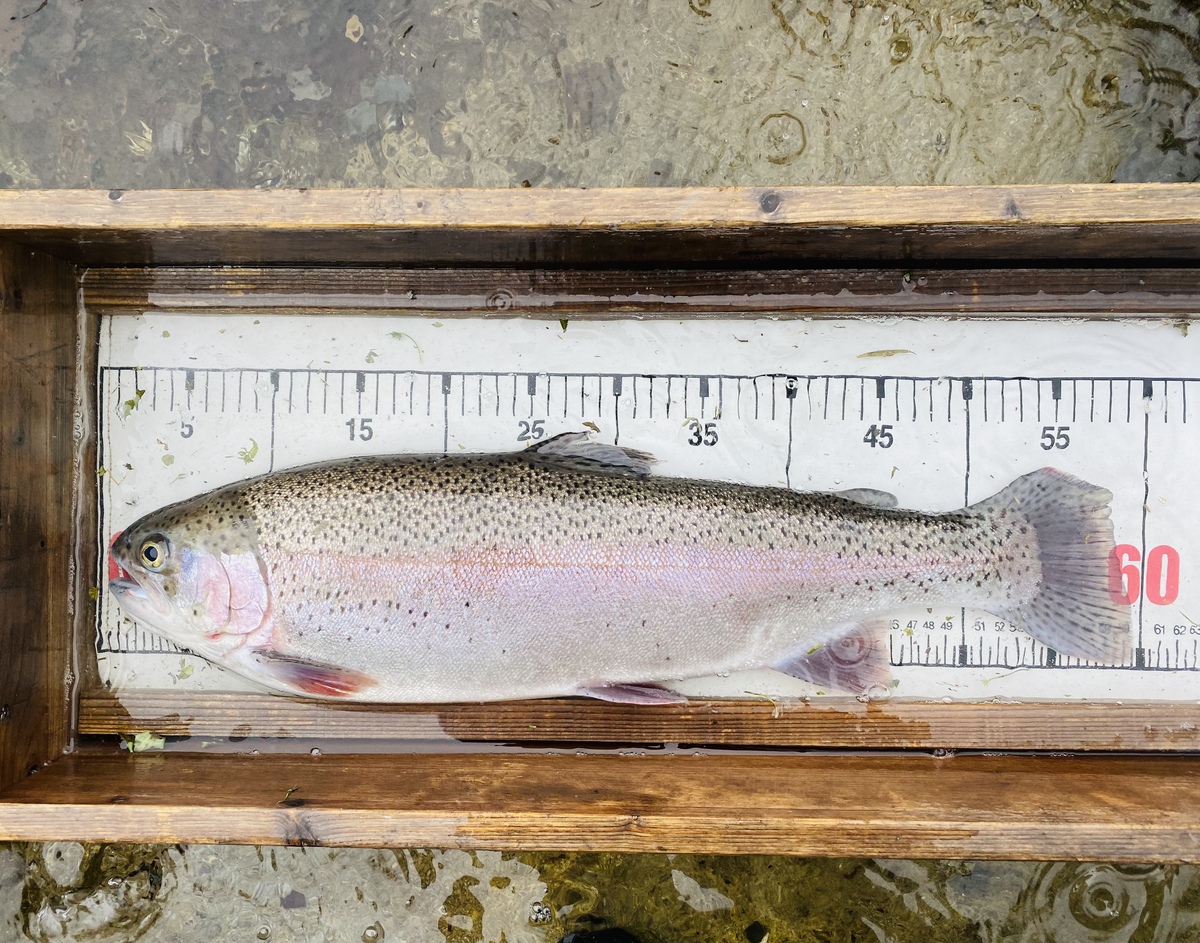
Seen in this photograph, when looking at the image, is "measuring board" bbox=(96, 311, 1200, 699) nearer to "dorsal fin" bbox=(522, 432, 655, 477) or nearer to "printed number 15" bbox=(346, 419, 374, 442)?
"printed number 15" bbox=(346, 419, 374, 442)

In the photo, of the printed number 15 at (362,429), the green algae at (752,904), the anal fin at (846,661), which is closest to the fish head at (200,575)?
the printed number 15 at (362,429)

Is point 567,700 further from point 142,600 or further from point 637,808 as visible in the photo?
point 142,600

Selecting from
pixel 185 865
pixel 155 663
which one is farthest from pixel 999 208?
pixel 185 865

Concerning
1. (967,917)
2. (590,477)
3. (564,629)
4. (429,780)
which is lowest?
(967,917)

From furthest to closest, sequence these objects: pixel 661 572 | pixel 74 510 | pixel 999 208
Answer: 1. pixel 74 510
2. pixel 661 572
3. pixel 999 208

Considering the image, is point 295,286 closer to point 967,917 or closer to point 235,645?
point 235,645
